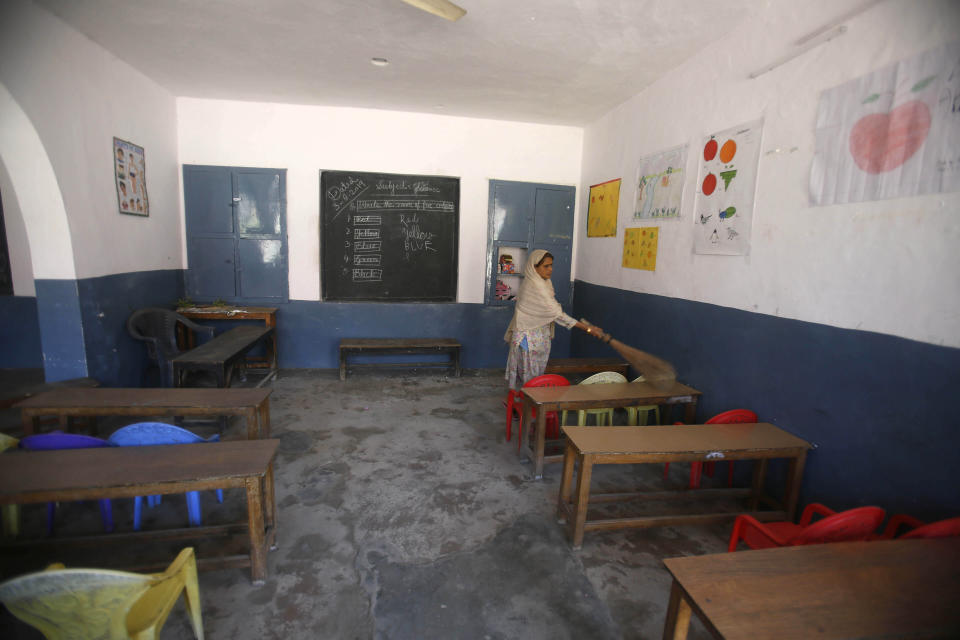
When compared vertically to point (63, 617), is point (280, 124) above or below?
above

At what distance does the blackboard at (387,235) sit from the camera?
5445mm

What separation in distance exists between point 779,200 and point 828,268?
548mm


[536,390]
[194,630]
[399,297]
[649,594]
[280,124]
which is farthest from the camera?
[399,297]

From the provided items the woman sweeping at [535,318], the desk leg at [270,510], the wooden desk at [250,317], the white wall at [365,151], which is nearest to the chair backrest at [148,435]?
the desk leg at [270,510]

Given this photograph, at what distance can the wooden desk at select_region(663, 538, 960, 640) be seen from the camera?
1.20 m

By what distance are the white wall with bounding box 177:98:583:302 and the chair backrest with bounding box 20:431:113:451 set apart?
3512mm

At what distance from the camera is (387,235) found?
220 inches

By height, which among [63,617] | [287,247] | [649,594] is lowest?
[649,594]

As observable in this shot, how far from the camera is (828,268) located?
8.00ft

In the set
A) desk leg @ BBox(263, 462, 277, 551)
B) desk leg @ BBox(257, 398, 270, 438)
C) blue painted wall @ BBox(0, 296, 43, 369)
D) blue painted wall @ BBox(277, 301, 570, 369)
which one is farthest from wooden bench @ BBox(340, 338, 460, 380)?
blue painted wall @ BBox(0, 296, 43, 369)

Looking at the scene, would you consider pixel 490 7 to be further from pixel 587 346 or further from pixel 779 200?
pixel 587 346

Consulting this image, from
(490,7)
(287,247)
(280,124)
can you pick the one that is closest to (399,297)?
(287,247)

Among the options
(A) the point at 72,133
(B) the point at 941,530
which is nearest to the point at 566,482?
(B) the point at 941,530

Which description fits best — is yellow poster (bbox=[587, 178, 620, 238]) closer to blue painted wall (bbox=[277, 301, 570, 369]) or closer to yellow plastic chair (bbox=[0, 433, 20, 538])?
blue painted wall (bbox=[277, 301, 570, 369])
